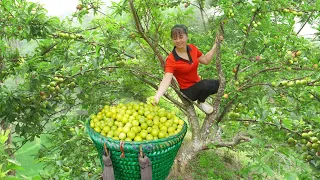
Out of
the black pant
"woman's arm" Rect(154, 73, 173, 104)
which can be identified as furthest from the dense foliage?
"woman's arm" Rect(154, 73, 173, 104)

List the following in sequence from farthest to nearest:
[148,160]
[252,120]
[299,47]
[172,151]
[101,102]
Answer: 1. [101,102]
2. [299,47]
3. [252,120]
4. [172,151]
5. [148,160]

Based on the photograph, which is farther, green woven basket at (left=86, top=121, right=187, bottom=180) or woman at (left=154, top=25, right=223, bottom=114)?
woman at (left=154, top=25, right=223, bottom=114)

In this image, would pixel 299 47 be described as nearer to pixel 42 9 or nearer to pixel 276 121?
pixel 276 121

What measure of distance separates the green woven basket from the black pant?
0.85 metres

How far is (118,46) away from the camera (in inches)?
101

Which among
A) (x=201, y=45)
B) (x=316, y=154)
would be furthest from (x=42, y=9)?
(x=316, y=154)

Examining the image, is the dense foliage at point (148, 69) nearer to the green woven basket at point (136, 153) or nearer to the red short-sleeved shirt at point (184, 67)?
the red short-sleeved shirt at point (184, 67)

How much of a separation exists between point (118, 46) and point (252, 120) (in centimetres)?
137

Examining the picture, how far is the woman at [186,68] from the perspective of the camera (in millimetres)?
2801

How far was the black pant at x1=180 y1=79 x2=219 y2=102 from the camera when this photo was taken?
→ 3.03 meters

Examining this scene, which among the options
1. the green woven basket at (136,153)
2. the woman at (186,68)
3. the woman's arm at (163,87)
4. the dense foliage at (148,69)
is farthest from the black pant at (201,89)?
the green woven basket at (136,153)

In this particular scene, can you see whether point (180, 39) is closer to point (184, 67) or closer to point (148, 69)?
point (184, 67)

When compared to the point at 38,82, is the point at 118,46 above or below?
above

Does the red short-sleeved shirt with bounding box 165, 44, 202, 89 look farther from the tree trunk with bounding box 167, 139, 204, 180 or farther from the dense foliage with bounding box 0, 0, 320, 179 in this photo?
the tree trunk with bounding box 167, 139, 204, 180
